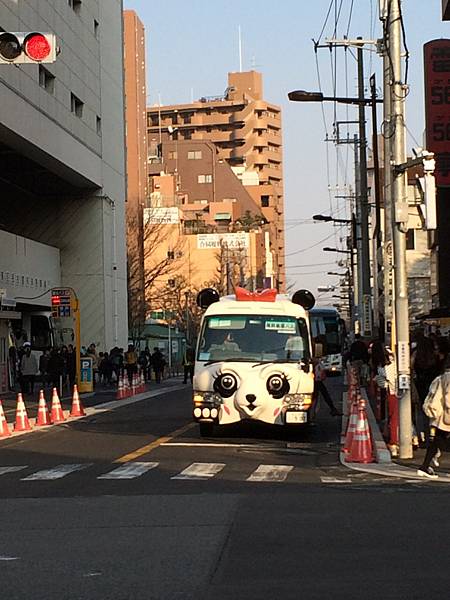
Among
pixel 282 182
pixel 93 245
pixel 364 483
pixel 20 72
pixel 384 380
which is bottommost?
pixel 364 483

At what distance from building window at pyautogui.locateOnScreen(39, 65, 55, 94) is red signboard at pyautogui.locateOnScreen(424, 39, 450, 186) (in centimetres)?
2271

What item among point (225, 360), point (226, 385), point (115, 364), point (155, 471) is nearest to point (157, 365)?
point (115, 364)

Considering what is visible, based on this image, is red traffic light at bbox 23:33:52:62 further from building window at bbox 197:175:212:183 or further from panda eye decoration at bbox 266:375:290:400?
building window at bbox 197:175:212:183

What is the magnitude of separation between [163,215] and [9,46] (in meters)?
93.3

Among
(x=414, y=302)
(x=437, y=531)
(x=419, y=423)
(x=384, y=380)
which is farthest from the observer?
(x=414, y=302)

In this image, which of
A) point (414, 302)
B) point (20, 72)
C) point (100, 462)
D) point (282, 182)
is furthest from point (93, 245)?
point (282, 182)

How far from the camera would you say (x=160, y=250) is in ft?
386

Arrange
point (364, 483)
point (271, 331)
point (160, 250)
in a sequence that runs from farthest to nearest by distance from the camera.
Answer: point (160, 250) < point (271, 331) < point (364, 483)

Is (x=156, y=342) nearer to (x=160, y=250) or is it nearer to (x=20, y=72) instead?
(x=160, y=250)

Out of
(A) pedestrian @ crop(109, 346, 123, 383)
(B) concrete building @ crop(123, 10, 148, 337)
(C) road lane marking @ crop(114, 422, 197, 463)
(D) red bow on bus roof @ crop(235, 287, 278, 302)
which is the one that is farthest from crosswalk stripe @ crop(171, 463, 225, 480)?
(B) concrete building @ crop(123, 10, 148, 337)

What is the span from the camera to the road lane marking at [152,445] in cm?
1845

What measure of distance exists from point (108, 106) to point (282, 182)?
85.6 metres

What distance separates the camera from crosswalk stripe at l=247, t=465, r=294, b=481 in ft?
51.0

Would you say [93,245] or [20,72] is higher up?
[20,72]
